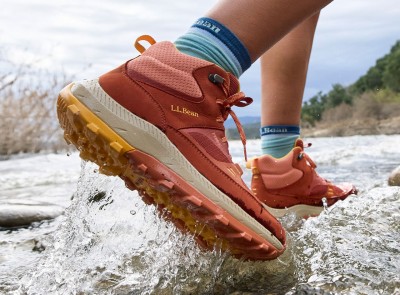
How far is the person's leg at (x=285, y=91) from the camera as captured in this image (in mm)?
2277

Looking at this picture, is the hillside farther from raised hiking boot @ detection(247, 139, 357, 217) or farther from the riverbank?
raised hiking boot @ detection(247, 139, 357, 217)

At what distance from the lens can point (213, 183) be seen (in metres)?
1.33

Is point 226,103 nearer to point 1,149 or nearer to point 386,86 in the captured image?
point 1,149

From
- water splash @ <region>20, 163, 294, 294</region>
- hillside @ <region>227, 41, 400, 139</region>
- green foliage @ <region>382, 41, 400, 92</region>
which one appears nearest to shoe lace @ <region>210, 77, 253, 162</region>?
water splash @ <region>20, 163, 294, 294</region>

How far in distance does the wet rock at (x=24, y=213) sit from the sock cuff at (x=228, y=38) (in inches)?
53.2

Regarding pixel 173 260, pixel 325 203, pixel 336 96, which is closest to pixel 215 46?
pixel 173 260

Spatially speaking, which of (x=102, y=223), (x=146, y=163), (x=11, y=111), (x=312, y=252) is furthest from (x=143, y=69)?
(x=11, y=111)

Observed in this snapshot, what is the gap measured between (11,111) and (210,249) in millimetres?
8435

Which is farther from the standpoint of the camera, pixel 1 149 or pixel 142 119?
pixel 1 149

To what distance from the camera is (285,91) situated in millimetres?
2275

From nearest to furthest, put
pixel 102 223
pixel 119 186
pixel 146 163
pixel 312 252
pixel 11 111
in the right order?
pixel 146 163
pixel 312 252
pixel 119 186
pixel 102 223
pixel 11 111

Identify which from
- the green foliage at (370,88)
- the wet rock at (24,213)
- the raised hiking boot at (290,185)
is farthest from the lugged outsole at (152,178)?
the green foliage at (370,88)

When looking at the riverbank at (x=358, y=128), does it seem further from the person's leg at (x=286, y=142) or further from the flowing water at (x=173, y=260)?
the flowing water at (x=173, y=260)

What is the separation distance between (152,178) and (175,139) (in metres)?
0.15
